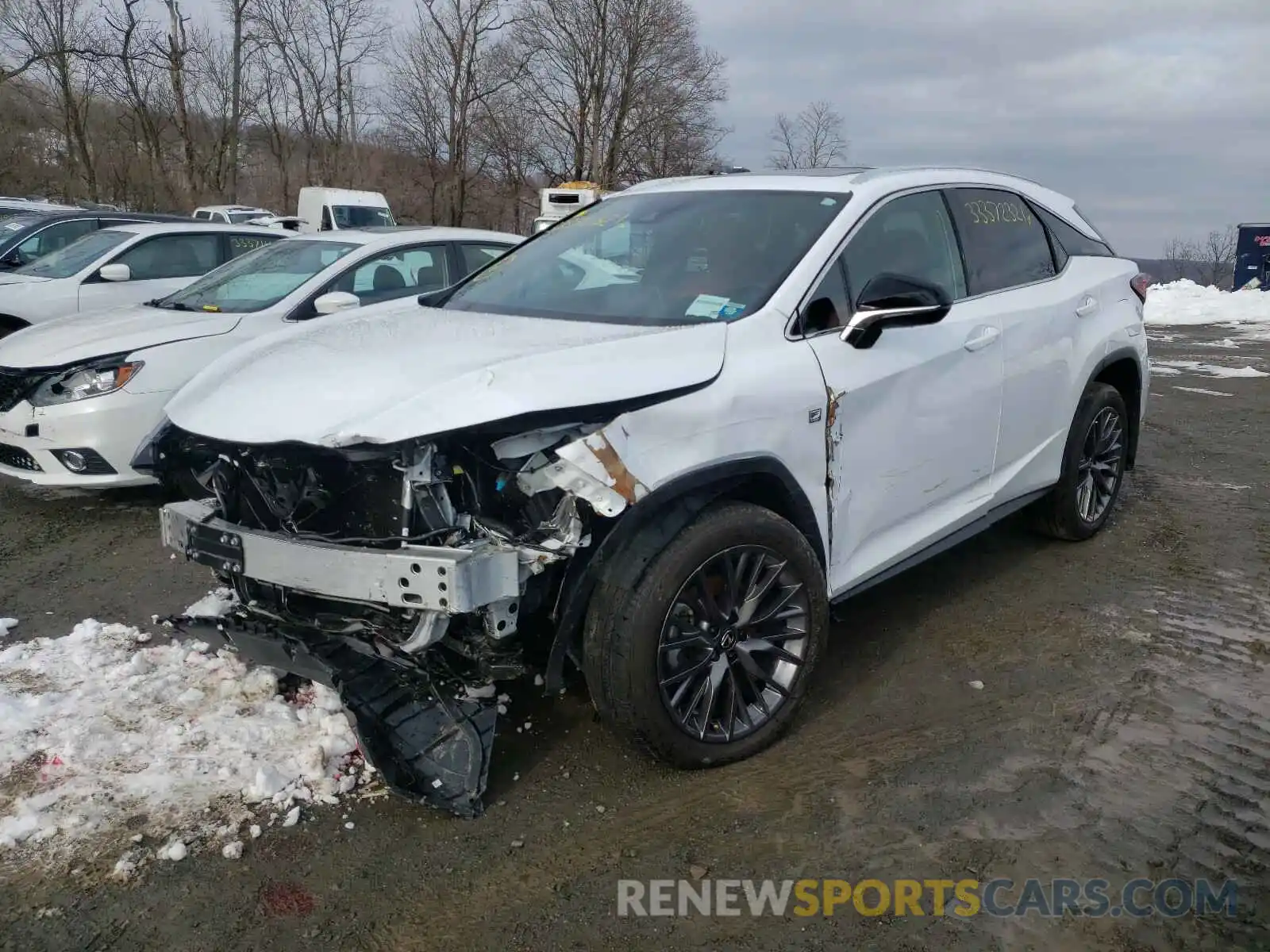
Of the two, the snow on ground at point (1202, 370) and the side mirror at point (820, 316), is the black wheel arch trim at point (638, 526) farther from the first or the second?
the snow on ground at point (1202, 370)

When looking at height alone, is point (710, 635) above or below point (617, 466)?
below

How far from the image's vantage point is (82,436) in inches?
210

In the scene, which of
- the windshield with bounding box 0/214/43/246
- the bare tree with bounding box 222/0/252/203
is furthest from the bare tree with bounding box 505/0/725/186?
the windshield with bounding box 0/214/43/246

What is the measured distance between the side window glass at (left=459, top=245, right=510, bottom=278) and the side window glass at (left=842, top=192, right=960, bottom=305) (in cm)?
362

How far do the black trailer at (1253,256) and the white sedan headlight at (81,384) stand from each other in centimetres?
2720

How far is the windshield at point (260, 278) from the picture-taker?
20.4 ft

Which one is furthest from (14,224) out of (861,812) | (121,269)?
(861,812)

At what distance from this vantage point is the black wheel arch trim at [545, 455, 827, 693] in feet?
8.90

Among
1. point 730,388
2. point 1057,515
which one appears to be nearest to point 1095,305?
point 1057,515

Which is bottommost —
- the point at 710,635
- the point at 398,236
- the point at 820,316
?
the point at 710,635

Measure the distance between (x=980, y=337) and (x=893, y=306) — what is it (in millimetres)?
817

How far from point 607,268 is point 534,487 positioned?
137 cm

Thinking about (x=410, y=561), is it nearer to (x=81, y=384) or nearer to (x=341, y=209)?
(x=81, y=384)

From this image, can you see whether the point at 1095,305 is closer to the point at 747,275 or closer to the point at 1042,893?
the point at 747,275
